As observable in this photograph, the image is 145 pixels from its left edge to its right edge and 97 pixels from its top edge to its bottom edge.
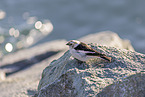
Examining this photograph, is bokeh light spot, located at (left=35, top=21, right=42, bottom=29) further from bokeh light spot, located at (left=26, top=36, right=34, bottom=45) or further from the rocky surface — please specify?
the rocky surface

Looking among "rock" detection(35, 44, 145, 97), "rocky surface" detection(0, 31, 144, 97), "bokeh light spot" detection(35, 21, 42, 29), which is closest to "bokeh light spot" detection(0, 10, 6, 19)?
"bokeh light spot" detection(35, 21, 42, 29)

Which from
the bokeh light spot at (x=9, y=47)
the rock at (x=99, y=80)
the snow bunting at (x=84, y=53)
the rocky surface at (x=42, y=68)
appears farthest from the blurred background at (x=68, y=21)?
the snow bunting at (x=84, y=53)

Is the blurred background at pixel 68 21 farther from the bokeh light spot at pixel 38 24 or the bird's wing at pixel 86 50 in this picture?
the bird's wing at pixel 86 50

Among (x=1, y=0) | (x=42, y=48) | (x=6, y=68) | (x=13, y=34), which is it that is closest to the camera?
(x=6, y=68)

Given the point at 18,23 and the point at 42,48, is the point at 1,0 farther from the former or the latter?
the point at 42,48

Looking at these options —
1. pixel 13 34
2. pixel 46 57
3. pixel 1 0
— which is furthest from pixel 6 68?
pixel 1 0
